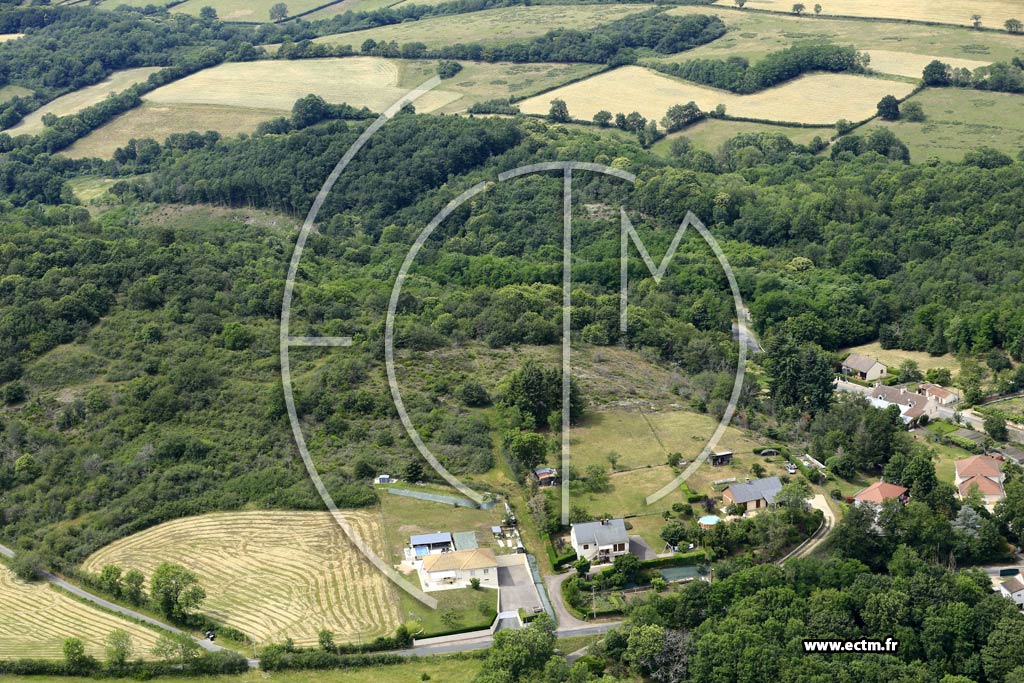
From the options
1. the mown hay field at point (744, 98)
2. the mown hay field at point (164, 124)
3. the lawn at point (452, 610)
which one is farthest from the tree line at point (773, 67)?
the lawn at point (452, 610)

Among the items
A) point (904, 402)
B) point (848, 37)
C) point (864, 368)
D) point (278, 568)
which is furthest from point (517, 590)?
point (848, 37)

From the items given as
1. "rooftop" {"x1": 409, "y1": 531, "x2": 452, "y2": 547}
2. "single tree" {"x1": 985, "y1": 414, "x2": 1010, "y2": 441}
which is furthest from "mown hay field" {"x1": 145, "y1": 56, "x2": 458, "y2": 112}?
"rooftop" {"x1": 409, "y1": 531, "x2": 452, "y2": 547}

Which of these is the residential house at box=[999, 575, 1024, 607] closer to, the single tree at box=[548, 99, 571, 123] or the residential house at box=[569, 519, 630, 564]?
the residential house at box=[569, 519, 630, 564]

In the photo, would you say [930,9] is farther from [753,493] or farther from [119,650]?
[119,650]

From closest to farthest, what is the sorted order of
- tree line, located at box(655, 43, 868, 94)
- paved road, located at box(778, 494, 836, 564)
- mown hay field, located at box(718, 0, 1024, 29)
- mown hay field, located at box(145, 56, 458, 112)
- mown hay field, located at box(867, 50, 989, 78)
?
paved road, located at box(778, 494, 836, 564)
mown hay field, located at box(867, 50, 989, 78)
mown hay field, located at box(145, 56, 458, 112)
tree line, located at box(655, 43, 868, 94)
mown hay field, located at box(718, 0, 1024, 29)

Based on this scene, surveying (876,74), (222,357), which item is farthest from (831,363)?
(876,74)

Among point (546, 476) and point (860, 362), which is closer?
point (546, 476)

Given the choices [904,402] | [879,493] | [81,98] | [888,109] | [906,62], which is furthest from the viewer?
[81,98]
